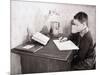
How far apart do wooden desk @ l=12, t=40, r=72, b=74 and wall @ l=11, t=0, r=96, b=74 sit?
0.15 metres

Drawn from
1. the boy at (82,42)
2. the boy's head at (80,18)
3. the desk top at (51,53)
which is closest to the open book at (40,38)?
the desk top at (51,53)

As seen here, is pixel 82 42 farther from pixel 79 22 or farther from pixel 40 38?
pixel 40 38

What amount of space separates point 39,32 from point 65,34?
312 mm

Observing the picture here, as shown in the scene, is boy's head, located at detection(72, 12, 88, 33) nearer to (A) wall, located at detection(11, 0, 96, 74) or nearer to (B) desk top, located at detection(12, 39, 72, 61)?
(A) wall, located at detection(11, 0, 96, 74)

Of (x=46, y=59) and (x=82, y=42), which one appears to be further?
(x=82, y=42)

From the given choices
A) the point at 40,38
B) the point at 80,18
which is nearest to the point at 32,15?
the point at 40,38

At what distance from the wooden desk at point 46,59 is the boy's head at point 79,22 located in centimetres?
30

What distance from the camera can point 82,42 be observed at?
5.84 ft

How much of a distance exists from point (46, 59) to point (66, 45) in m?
0.29

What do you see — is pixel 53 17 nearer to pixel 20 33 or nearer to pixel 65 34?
pixel 65 34

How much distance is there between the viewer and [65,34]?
68.2 inches

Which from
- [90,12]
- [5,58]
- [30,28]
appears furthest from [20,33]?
[90,12]

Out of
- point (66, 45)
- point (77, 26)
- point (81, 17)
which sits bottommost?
point (66, 45)

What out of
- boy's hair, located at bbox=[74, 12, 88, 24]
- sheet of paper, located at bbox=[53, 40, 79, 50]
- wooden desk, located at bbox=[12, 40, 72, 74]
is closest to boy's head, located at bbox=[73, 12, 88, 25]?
boy's hair, located at bbox=[74, 12, 88, 24]
